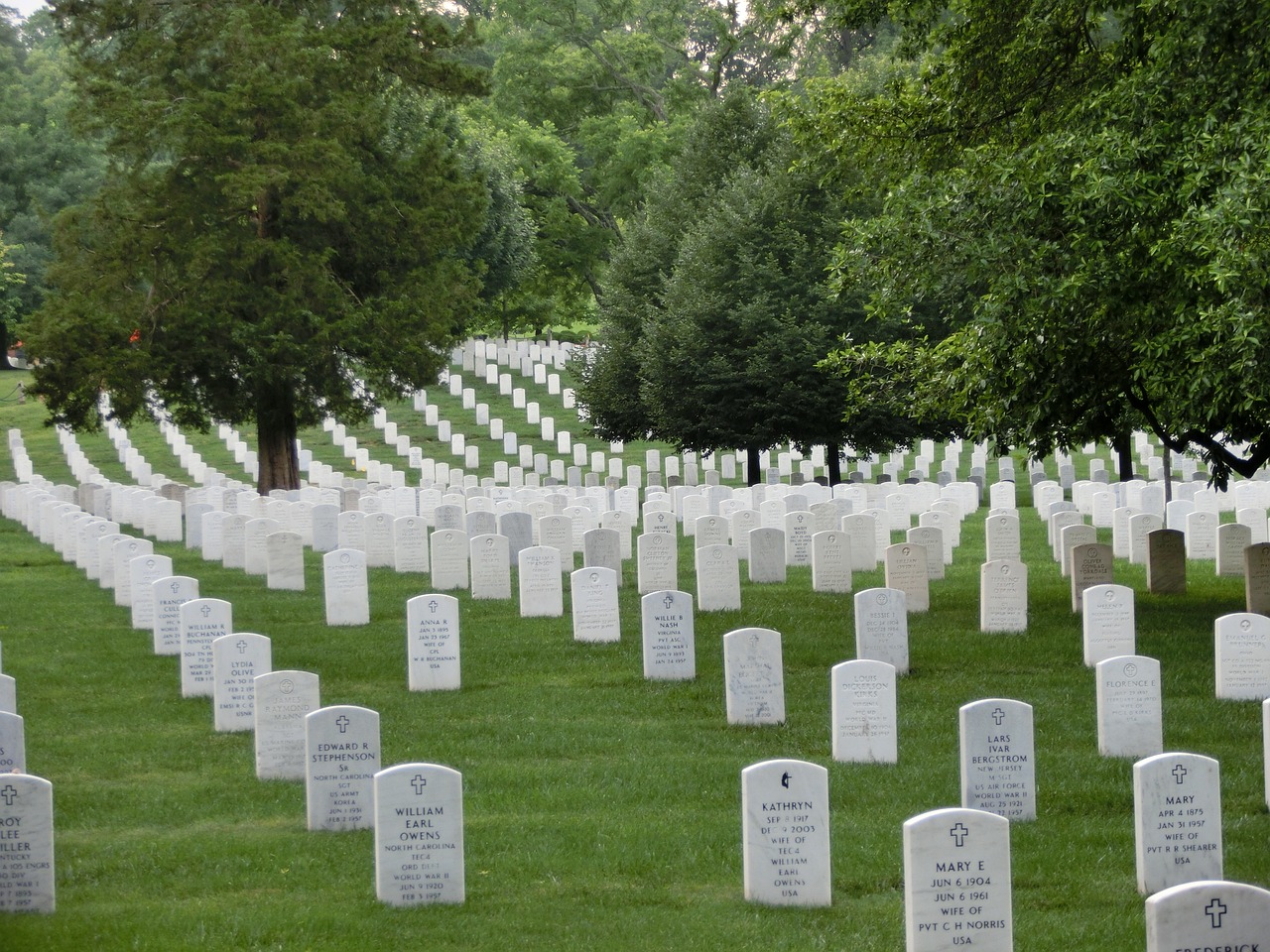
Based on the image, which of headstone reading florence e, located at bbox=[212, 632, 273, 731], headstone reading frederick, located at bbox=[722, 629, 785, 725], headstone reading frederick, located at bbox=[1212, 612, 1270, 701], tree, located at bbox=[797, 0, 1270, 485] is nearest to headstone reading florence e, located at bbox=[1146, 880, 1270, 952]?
headstone reading frederick, located at bbox=[722, 629, 785, 725]

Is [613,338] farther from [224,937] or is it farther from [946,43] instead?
[224,937]

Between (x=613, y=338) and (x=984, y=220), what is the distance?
22331 mm

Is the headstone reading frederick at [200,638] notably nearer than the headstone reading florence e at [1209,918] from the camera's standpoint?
No

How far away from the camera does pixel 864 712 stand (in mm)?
10688

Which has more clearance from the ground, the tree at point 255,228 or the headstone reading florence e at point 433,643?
the tree at point 255,228

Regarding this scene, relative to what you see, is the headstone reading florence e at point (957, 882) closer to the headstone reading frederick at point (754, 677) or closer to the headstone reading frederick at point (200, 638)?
the headstone reading frederick at point (754, 677)

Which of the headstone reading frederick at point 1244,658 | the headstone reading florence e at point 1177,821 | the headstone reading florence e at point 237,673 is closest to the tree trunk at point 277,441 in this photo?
the headstone reading florence e at point 237,673

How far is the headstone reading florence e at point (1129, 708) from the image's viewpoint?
423 inches

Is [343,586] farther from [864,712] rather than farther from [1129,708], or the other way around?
[1129,708]

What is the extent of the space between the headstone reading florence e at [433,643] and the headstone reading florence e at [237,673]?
170 centimetres

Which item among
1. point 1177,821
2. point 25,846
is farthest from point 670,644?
point 25,846

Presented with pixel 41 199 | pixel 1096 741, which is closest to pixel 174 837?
pixel 1096 741

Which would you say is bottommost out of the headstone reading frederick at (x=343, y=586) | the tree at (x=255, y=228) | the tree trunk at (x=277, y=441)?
the headstone reading frederick at (x=343, y=586)

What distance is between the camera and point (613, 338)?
36.5 m
